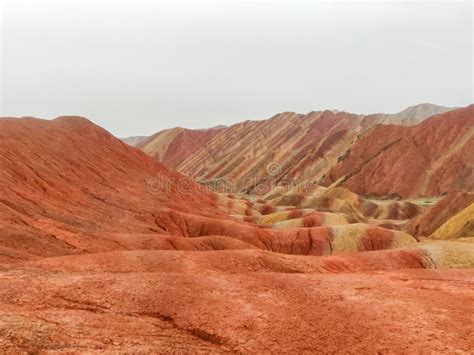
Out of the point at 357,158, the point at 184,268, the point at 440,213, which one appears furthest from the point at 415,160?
the point at 184,268

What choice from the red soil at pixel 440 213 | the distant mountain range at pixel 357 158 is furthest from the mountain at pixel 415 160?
the red soil at pixel 440 213

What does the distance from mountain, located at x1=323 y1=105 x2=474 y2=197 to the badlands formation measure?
25.4 metres

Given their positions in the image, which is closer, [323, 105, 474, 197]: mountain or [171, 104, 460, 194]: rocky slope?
[323, 105, 474, 197]: mountain

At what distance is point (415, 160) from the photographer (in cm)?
12669

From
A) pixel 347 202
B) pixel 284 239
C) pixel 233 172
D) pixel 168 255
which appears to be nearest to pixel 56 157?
pixel 284 239

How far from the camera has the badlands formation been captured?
53.6 feet

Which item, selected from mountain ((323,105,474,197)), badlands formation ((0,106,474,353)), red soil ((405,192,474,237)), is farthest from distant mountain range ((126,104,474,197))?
red soil ((405,192,474,237))

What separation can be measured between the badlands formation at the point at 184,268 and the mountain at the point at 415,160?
2538cm

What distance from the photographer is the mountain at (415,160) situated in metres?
118

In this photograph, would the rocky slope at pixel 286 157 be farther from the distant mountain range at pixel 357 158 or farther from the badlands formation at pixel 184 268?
the badlands formation at pixel 184 268

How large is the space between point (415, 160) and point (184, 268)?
11332cm

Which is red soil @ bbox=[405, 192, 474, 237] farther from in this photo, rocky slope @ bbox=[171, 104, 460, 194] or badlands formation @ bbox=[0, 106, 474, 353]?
rocky slope @ bbox=[171, 104, 460, 194]

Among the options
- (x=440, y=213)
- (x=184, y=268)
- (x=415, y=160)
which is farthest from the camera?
(x=415, y=160)

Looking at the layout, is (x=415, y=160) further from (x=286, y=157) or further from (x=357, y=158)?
(x=286, y=157)
